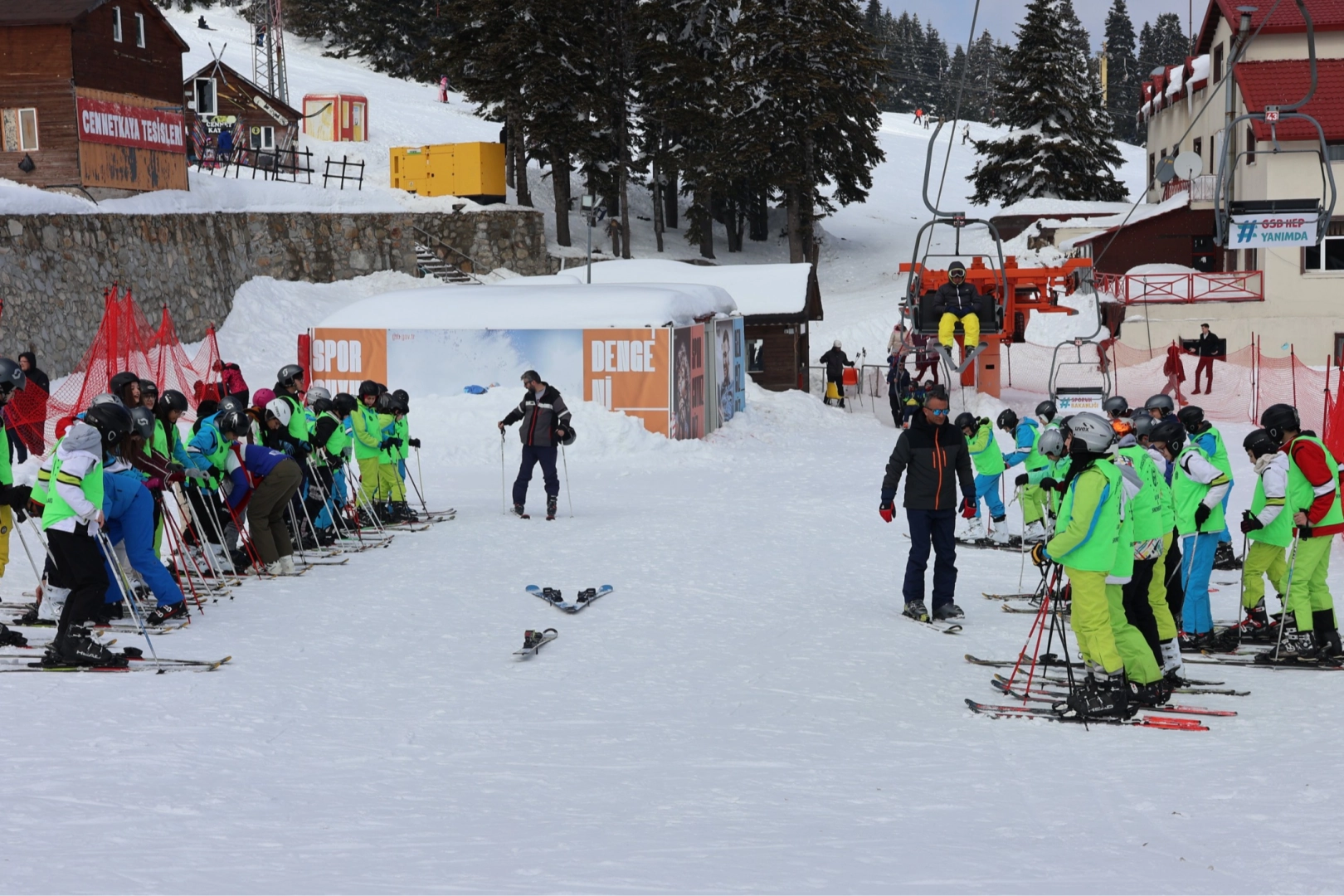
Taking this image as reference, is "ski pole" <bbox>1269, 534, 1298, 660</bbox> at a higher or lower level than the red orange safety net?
lower

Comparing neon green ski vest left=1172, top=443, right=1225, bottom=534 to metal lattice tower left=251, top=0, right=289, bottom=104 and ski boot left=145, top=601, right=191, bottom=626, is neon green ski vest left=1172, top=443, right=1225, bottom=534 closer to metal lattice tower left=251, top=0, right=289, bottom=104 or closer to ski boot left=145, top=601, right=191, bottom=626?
ski boot left=145, top=601, right=191, bottom=626

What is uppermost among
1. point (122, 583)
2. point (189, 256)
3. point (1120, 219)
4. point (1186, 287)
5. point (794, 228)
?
point (1120, 219)

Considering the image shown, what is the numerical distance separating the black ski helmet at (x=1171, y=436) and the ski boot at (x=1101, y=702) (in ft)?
6.93

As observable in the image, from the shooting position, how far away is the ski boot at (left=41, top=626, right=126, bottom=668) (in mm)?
7926

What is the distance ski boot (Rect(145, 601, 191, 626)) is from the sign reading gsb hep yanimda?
504 inches

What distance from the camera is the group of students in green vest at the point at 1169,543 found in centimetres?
719

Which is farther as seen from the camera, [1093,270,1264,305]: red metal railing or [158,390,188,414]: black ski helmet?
[1093,270,1264,305]: red metal railing

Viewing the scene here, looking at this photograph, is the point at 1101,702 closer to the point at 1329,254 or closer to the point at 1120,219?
the point at 1329,254

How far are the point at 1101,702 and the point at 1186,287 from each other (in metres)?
31.8

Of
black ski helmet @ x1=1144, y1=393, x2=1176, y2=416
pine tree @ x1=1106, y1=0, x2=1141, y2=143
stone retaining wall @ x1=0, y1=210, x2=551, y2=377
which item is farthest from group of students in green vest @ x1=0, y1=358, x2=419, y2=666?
pine tree @ x1=1106, y1=0, x2=1141, y2=143

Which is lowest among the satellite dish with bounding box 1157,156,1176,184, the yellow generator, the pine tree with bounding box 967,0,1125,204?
the satellite dish with bounding box 1157,156,1176,184

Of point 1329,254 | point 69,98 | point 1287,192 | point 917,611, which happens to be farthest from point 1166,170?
point 1329,254

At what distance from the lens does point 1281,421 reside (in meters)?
8.76

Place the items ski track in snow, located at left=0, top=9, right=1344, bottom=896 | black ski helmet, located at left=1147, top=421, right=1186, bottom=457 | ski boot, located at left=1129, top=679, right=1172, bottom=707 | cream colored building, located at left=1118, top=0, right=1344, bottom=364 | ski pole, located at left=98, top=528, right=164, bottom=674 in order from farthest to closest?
cream colored building, located at left=1118, top=0, right=1344, bottom=364
black ski helmet, located at left=1147, top=421, right=1186, bottom=457
ski pole, located at left=98, top=528, right=164, bottom=674
ski boot, located at left=1129, top=679, right=1172, bottom=707
ski track in snow, located at left=0, top=9, right=1344, bottom=896
